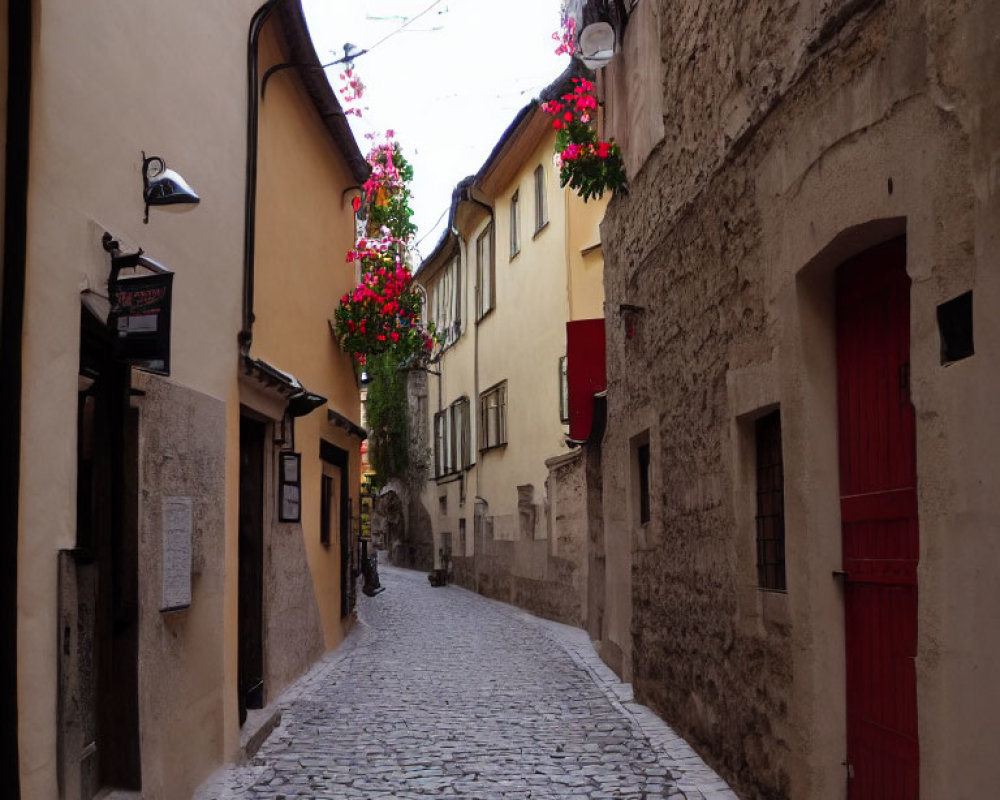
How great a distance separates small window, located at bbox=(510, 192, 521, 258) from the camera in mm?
20609

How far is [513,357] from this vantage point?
68.9 ft

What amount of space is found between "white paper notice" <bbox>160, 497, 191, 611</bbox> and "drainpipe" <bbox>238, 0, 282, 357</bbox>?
68.4 inches

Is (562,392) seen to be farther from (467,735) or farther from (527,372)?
(467,735)

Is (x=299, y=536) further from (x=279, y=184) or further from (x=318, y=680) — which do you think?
(x=279, y=184)

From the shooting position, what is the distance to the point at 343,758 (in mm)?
7250

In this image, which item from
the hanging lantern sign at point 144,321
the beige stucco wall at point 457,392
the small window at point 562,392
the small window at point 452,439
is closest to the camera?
the hanging lantern sign at point 144,321

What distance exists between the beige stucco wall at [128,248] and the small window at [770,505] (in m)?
2.95

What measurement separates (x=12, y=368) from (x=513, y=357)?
1717cm

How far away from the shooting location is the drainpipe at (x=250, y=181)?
779 cm

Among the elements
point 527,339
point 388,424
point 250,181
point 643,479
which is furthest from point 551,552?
point 388,424

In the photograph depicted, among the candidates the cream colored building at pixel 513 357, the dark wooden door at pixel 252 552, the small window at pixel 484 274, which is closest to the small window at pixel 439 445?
the cream colored building at pixel 513 357

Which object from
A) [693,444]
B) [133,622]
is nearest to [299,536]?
[693,444]

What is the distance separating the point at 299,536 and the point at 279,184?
3.12m

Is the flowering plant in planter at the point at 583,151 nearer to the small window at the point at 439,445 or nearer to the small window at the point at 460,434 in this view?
the small window at the point at 460,434
